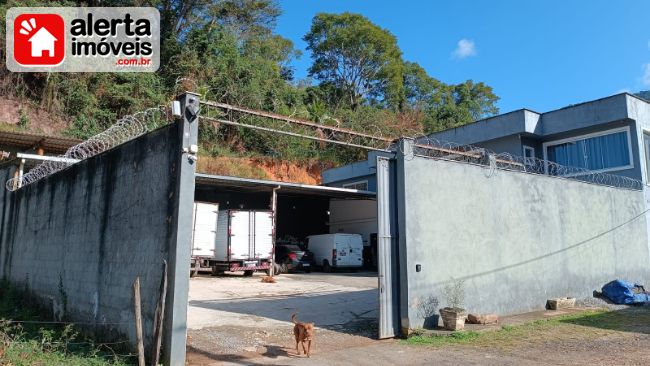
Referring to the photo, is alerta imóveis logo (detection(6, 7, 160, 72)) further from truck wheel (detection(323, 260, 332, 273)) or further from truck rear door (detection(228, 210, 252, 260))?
truck wheel (detection(323, 260, 332, 273))

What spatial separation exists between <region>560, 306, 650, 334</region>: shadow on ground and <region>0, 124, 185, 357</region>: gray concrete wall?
8.17 meters

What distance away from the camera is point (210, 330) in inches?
341

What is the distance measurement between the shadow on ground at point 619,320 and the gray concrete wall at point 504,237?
105cm

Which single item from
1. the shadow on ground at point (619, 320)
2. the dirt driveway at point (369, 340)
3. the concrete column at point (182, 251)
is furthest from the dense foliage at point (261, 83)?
the shadow on ground at point (619, 320)

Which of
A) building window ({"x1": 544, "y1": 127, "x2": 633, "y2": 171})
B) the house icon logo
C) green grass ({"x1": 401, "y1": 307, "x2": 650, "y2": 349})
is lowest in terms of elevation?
green grass ({"x1": 401, "y1": 307, "x2": 650, "y2": 349})

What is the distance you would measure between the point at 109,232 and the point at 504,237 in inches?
314

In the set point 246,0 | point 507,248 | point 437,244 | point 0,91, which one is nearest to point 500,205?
point 507,248

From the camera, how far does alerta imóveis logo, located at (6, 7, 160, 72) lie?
20.8m

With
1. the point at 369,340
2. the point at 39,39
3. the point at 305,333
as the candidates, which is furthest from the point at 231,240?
the point at 305,333

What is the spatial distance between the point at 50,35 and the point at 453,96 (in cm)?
4126

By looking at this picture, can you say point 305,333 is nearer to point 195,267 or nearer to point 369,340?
point 369,340

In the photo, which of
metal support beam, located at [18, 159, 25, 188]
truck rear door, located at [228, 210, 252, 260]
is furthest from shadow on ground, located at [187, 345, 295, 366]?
truck rear door, located at [228, 210, 252, 260]

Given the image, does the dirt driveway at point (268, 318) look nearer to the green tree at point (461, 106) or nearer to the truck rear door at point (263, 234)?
the truck rear door at point (263, 234)

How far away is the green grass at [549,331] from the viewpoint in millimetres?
8086
